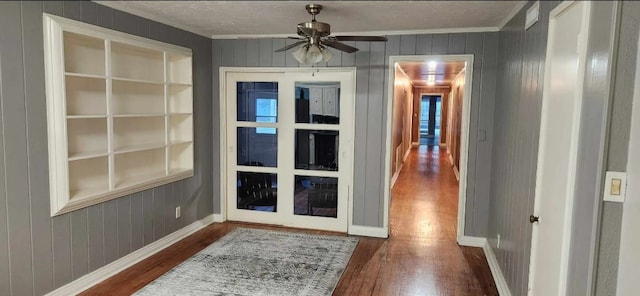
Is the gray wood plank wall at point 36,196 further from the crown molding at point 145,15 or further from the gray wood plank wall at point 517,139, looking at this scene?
the gray wood plank wall at point 517,139

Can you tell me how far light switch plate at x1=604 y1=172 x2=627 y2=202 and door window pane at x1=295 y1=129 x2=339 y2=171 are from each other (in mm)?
3227

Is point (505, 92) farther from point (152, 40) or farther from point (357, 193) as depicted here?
point (152, 40)

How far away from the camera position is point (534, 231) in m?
2.41

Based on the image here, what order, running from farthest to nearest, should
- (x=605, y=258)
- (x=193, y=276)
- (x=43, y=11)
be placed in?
(x=193, y=276) < (x=43, y=11) < (x=605, y=258)

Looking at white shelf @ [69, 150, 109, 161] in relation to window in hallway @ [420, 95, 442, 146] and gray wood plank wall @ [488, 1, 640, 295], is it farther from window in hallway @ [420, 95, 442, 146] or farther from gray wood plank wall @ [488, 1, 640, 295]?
window in hallway @ [420, 95, 442, 146]

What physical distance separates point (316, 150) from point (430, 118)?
14649 millimetres

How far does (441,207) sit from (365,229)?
186cm

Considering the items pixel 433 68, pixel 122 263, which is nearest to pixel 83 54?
pixel 122 263

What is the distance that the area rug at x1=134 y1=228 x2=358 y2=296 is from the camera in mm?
3182

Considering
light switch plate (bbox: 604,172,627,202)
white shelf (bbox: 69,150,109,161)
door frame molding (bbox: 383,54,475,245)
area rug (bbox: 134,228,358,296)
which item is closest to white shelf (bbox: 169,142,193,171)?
area rug (bbox: 134,228,358,296)

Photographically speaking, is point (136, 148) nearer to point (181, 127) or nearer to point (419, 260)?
point (181, 127)

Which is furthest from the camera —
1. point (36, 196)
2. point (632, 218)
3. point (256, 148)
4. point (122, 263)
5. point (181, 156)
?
point (256, 148)

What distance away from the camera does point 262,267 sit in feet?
11.9

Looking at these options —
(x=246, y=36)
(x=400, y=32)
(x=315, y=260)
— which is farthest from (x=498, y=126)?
(x=246, y=36)
